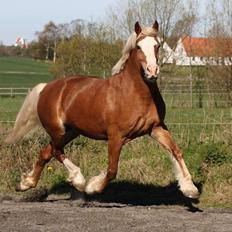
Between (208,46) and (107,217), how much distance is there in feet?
73.5

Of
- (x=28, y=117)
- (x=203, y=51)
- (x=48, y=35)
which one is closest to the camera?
(x=28, y=117)

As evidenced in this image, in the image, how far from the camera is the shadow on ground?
7.61 meters

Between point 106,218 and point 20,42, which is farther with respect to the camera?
point 20,42

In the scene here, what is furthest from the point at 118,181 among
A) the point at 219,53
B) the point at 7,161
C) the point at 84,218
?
the point at 219,53

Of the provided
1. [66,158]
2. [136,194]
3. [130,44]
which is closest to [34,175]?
[66,158]

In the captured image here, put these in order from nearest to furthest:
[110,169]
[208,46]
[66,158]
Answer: [110,169] < [66,158] < [208,46]

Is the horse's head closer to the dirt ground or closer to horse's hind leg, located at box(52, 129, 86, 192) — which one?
the dirt ground

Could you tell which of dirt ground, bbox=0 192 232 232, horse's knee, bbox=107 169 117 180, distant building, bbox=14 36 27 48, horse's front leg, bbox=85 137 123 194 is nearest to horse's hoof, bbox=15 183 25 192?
dirt ground, bbox=0 192 232 232

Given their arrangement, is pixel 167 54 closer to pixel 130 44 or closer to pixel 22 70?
pixel 130 44

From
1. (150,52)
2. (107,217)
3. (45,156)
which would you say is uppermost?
(150,52)

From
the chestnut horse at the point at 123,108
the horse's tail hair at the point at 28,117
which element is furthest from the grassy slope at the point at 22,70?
the chestnut horse at the point at 123,108

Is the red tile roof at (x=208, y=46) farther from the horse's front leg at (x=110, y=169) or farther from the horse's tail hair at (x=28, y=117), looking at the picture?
the horse's front leg at (x=110, y=169)

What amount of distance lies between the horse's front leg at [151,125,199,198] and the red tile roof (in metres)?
20.5

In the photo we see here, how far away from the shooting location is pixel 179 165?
6535 mm
